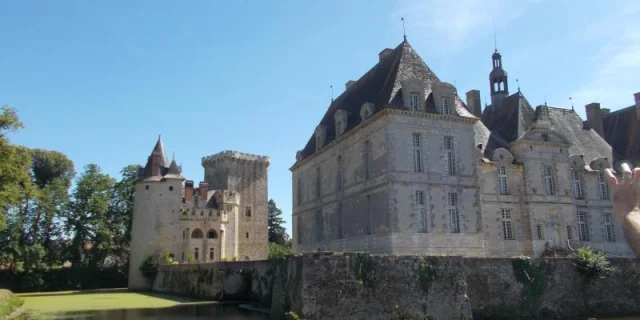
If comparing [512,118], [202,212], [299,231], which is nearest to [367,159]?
[299,231]

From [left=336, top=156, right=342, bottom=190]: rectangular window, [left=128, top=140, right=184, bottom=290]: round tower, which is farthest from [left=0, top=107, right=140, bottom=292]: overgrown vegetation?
[left=336, top=156, right=342, bottom=190]: rectangular window

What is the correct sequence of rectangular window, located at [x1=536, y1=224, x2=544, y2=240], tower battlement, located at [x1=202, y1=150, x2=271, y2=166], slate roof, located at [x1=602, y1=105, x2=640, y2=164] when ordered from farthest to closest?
tower battlement, located at [x1=202, y1=150, x2=271, y2=166] → slate roof, located at [x1=602, y1=105, x2=640, y2=164] → rectangular window, located at [x1=536, y1=224, x2=544, y2=240]

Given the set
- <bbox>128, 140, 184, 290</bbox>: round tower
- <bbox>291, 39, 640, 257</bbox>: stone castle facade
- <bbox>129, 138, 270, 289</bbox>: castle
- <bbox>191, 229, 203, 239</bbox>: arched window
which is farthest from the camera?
<bbox>191, 229, 203, 239</bbox>: arched window

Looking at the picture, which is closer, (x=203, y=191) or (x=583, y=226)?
(x=583, y=226)

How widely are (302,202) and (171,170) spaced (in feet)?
37.8

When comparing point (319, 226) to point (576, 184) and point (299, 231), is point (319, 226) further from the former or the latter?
point (576, 184)

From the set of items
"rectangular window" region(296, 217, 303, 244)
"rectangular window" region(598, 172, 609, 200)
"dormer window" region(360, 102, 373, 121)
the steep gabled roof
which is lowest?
"rectangular window" region(296, 217, 303, 244)

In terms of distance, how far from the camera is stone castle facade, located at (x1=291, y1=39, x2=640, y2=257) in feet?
80.1

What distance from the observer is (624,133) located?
35.0 metres

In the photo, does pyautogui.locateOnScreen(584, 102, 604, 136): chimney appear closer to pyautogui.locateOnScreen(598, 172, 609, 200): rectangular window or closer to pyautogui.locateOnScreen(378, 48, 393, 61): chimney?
pyautogui.locateOnScreen(598, 172, 609, 200): rectangular window

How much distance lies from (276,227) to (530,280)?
49.2 m

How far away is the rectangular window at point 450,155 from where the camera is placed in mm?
25594

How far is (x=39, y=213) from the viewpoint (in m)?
39.1

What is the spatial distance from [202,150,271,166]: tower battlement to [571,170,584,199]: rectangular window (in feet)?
97.3
